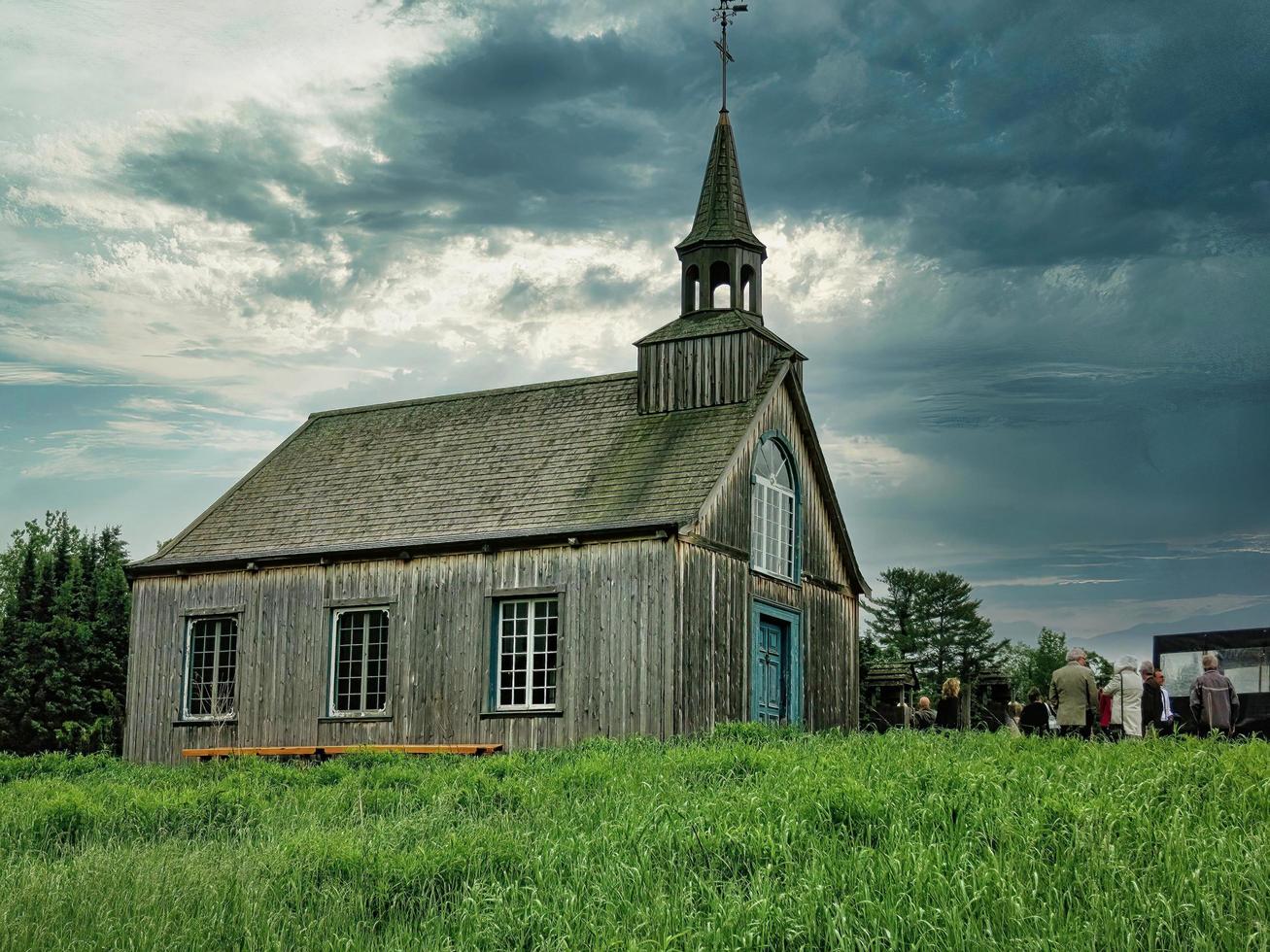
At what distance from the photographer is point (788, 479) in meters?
24.7

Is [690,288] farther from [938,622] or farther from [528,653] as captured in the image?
[938,622]

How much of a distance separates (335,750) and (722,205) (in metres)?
12.1

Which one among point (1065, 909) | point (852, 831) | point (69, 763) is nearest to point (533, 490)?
point (69, 763)

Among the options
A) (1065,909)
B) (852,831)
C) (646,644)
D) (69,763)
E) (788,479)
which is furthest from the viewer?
(788,479)

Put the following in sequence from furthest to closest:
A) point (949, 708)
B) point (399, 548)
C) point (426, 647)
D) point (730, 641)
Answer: point (399, 548)
point (426, 647)
point (730, 641)
point (949, 708)

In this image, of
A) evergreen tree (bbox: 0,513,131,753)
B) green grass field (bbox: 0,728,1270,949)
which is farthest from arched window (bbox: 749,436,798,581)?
evergreen tree (bbox: 0,513,131,753)

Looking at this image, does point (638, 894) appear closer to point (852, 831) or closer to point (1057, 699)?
point (852, 831)

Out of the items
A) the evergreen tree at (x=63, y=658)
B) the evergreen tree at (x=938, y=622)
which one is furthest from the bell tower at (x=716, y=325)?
the evergreen tree at (x=938, y=622)

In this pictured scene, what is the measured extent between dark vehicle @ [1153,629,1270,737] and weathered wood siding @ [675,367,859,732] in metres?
5.59

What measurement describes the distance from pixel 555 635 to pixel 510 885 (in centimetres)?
1152

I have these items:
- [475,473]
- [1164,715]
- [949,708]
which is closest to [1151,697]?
[1164,715]

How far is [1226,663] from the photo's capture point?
23.1 meters

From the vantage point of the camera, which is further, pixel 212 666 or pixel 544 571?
pixel 212 666

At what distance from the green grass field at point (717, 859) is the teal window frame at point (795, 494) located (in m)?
8.42
